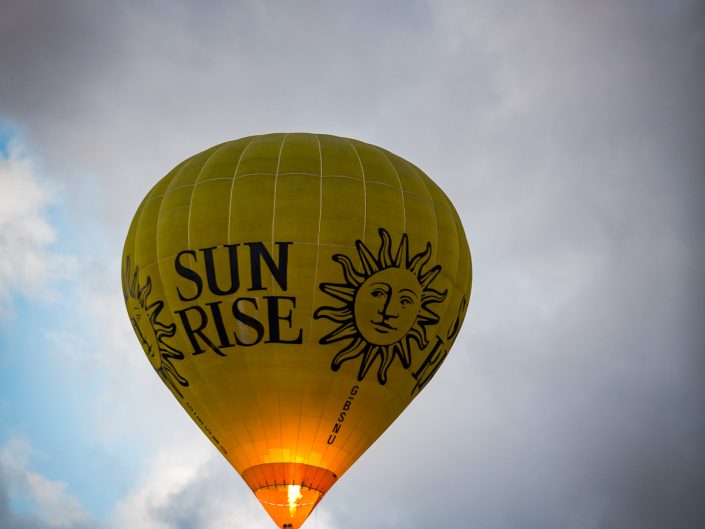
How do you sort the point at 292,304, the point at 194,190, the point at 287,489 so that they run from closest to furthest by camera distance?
the point at 292,304 → the point at 287,489 → the point at 194,190

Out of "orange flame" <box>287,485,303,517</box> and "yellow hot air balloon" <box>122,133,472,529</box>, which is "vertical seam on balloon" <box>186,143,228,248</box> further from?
"orange flame" <box>287,485,303,517</box>

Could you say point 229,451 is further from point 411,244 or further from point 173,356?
point 411,244

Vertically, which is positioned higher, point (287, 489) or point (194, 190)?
point (194, 190)

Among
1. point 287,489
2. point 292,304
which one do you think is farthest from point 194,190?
point 287,489

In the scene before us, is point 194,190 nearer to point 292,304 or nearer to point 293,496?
point 292,304

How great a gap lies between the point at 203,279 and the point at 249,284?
0.93 m

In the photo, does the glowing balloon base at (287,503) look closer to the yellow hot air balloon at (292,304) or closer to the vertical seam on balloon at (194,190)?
the yellow hot air balloon at (292,304)

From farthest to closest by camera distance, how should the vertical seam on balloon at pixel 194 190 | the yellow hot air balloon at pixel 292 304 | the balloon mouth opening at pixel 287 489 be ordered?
the vertical seam on balloon at pixel 194 190
the balloon mouth opening at pixel 287 489
the yellow hot air balloon at pixel 292 304

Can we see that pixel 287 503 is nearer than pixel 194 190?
Yes

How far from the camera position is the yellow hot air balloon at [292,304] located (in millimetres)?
24547

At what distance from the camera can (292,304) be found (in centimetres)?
2447

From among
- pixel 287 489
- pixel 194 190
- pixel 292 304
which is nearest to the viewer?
pixel 292 304

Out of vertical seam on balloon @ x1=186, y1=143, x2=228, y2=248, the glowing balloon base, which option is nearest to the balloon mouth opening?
the glowing balloon base

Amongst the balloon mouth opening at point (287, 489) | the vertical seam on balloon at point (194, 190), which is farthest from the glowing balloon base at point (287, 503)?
the vertical seam on balloon at point (194, 190)
